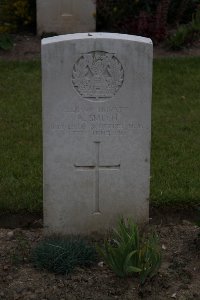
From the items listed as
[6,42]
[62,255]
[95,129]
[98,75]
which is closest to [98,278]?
[62,255]

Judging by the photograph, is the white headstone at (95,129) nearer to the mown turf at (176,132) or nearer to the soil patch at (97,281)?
the soil patch at (97,281)

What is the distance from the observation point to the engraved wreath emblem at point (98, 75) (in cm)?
471

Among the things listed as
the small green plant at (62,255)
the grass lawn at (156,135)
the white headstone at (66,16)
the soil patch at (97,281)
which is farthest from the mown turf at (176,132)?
the white headstone at (66,16)

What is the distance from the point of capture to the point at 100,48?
468 centimetres

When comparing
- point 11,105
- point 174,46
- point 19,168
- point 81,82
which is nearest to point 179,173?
point 19,168

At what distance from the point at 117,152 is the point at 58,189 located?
45cm

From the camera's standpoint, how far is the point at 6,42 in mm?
10562

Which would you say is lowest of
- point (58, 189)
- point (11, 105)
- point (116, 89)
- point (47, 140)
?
point (11, 105)

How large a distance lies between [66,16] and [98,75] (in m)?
6.33

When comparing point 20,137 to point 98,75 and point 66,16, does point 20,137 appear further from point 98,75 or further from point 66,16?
point 66,16

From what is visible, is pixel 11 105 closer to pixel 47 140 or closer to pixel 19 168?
pixel 19 168

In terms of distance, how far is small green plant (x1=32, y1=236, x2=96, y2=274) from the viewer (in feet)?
15.0

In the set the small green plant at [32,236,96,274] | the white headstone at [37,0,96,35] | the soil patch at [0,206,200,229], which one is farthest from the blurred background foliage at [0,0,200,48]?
the small green plant at [32,236,96,274]

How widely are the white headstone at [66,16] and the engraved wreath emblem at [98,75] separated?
6.24 meters
